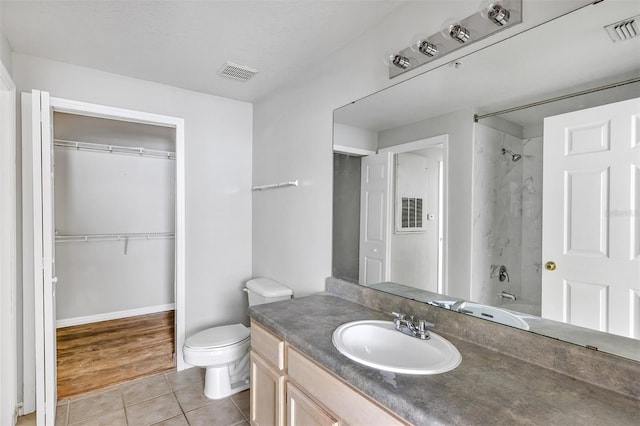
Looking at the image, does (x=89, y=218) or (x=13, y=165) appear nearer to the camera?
(x=13, y=165)

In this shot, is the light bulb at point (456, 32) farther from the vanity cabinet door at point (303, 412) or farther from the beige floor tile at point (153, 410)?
the beige floor tile at point (153, 410)

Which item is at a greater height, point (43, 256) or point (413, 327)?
point (43, 256)

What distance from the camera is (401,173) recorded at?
1688mm

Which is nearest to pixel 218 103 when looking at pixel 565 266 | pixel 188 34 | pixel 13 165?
pixel 188 34

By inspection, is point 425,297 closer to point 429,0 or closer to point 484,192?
point 484,192

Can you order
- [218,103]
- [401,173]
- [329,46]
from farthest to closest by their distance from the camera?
[218,103]
[329,46]
[401,173]

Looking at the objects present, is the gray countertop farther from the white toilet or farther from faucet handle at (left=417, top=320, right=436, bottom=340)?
the white toilet

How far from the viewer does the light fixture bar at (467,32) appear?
1192mm

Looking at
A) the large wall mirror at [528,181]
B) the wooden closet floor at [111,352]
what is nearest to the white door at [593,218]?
the large wall mirror at [528,181]

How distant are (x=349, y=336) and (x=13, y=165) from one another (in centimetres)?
232

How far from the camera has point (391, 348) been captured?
1387 millimetres

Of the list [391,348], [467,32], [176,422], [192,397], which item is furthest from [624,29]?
[192,397]

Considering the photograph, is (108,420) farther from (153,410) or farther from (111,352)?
(111,352)

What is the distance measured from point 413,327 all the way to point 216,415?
1.61 m
